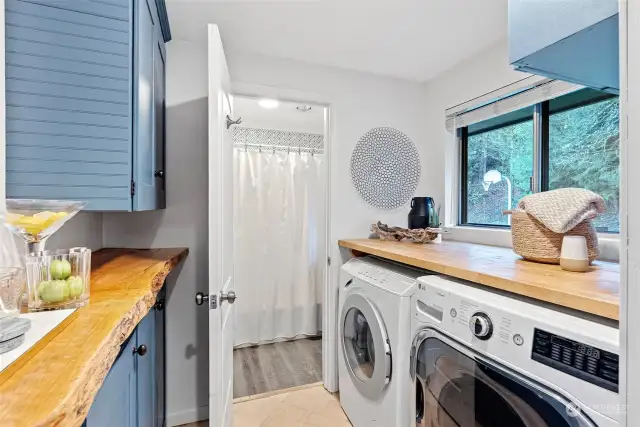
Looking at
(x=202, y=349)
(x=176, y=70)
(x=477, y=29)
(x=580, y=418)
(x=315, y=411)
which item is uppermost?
(x=477, y=29)

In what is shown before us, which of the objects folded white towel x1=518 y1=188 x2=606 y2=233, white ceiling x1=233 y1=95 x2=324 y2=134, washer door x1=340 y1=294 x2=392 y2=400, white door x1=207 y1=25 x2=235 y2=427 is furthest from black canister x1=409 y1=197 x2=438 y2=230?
white door x1=207 y1=25 x2=235 y2=427

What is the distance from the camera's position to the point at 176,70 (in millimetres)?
1821

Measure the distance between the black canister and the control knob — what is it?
3.89ft

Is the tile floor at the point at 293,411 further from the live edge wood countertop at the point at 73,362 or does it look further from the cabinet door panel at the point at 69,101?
the cabinet door panel at the point at 69,101

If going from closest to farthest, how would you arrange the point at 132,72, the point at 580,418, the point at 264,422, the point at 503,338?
the point at 580,418 → the point at 503,338 → the point at 132,72 → the point at 264,422

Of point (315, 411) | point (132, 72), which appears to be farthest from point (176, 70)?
point (315, 411)

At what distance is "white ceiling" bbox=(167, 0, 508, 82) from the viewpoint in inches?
60.1

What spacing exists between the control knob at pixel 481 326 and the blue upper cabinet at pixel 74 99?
3.96 ft

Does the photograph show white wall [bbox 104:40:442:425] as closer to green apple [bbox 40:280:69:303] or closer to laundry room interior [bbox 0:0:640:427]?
laundry room interior [bbox 0:0:640:427]

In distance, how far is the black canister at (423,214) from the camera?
213cm

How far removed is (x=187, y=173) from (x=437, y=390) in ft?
5.45

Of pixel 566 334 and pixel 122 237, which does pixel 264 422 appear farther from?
pixel 566 334

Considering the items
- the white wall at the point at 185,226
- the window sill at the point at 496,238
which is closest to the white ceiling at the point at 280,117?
the white wall at the point at 185,226

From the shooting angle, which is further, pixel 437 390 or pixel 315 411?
pixel 315 411
